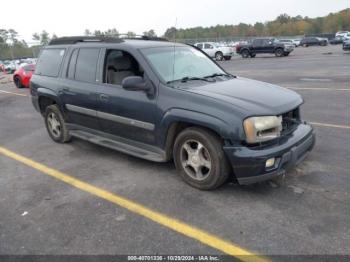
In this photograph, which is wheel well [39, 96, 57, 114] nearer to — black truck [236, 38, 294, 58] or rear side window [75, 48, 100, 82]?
rear side window [75, 48, 100, 82]

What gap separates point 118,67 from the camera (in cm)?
509

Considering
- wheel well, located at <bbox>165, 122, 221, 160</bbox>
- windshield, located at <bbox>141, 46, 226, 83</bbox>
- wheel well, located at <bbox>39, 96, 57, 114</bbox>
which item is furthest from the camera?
wheel well, located at <bbox>39, 96, 57, 114</bbox>

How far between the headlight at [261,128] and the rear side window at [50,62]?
3.84 meters

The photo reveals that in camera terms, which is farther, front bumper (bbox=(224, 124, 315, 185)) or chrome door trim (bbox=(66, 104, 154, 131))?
chrome door trim (bbox=(66, 104, 154, 131))

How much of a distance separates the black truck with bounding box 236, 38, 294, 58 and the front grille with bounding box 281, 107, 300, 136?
89.8 ft

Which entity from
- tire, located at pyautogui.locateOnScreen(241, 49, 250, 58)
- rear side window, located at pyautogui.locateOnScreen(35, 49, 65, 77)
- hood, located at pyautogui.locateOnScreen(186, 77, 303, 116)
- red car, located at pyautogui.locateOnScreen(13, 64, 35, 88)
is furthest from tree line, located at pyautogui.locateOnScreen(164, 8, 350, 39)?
hood, located at pyautogui.locateOnScreen(186, 77, 303, 116)

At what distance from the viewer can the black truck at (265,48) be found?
98.7 feet

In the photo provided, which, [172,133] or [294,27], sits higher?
[172,133]

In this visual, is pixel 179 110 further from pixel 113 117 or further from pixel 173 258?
pixel 173 258

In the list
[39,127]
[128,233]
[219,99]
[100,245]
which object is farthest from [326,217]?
[39,127]

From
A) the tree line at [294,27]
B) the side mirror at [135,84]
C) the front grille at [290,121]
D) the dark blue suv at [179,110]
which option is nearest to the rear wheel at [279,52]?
the dark blue suv at [179,110]

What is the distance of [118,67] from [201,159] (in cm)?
195

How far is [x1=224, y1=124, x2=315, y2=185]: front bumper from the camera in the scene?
3.69 m

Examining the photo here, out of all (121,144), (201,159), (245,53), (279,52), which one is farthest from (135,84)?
(245,53)
